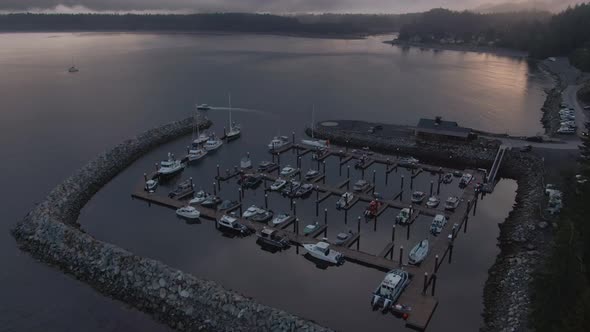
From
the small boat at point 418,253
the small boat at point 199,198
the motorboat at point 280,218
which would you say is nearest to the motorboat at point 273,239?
the motorboat at point 280,218

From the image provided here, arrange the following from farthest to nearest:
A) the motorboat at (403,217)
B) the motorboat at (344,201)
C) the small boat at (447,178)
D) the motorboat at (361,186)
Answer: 1. the small boat at (447,178)
2. the motorboat at (361,186)
3. the motorboat at (344,201)
4. the motorboat at (403,217)

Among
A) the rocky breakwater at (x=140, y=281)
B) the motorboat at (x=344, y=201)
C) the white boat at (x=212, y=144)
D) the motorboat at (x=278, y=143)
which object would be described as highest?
the motorboat at (x=278, y=143)

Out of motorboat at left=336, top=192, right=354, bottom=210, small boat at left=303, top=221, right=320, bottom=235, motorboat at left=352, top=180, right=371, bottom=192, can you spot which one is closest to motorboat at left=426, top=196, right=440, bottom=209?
motorboat at left=352, top=180, right=371, bottom=192

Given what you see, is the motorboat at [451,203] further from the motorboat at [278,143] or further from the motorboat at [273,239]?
the motorboat at [278,143]

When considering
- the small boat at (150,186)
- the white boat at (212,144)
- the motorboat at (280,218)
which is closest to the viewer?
the motorboat at (280,218)

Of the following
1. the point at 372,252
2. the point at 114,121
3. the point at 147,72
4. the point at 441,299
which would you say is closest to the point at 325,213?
the point at 372,252

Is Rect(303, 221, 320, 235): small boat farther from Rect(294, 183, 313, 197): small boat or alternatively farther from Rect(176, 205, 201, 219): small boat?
Rect(176, 205, 201, 219): small boat

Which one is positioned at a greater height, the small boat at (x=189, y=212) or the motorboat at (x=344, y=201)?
the motorboat at (x=344, y=201)
